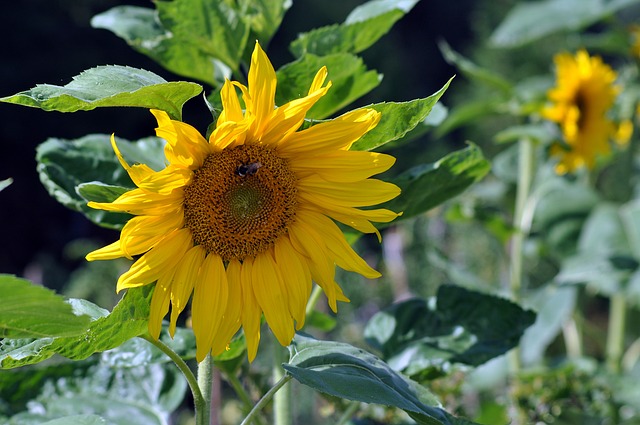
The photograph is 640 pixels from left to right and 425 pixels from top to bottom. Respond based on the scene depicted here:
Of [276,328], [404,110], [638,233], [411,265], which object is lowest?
[411,265]

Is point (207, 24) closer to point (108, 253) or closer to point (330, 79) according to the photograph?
point (330, 79)

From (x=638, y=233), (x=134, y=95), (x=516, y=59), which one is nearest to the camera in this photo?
(x=134, y=95)

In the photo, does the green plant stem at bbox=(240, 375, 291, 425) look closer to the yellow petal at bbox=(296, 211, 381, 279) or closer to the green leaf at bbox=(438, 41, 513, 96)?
the yellow petal at bbox=(296, 211, 381, 279)

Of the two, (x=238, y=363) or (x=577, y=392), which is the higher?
(x=238, y=363)

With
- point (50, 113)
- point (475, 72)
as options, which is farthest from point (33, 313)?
point (50, 113)

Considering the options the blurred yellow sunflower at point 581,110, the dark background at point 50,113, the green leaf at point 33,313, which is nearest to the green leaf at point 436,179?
the green leaf at point 33,313

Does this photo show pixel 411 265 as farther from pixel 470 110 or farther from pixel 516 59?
pixel 516 59

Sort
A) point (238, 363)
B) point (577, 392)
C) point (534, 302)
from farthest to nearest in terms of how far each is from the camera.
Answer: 1. point (534, 302)
2. point (577, 392)
3. point (238, 363)

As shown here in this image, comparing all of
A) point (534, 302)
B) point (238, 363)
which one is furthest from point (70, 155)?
point (534, 302)

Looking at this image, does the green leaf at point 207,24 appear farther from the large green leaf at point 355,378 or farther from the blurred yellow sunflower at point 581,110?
the blurred yellow sunflower at point 581,110
